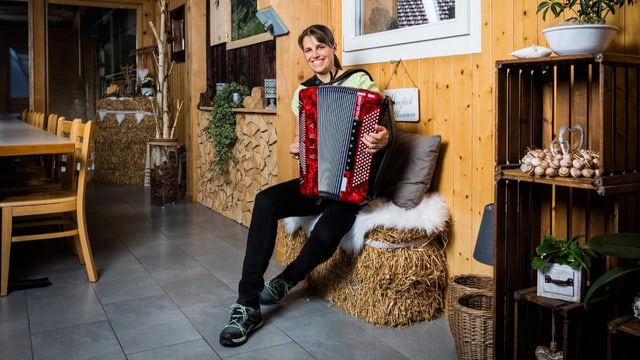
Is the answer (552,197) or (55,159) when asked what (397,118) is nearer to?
(552,197)

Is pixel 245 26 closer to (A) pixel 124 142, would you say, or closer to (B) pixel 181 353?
(A) pixel 124 142

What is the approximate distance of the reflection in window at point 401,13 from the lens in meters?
A: 2.78

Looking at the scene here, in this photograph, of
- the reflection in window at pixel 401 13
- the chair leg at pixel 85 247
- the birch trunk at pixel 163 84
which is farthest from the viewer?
the birch trunk at pixel 163 84

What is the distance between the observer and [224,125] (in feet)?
16.4

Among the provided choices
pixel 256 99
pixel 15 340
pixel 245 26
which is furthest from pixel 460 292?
pixel 245 26

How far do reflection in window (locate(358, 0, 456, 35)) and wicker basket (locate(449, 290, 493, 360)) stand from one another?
1.25 m

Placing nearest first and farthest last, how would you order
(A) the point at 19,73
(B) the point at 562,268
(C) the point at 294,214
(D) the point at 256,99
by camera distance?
(B) the point at 562,268 → (C) the point at 294,214 → (D) the point at 256,99 → (A) the point at 19,73

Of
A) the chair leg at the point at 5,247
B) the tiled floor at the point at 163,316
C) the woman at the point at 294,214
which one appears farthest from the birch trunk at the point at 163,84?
the woman at the point at 294,214

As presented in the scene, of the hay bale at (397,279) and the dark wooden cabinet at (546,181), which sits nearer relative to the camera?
the dark wooden cabinet at (546,181)

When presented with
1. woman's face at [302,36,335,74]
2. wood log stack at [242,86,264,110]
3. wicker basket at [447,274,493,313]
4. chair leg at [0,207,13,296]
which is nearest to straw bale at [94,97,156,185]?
wood log stack at [242,86,264,110]

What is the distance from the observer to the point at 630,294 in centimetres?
194

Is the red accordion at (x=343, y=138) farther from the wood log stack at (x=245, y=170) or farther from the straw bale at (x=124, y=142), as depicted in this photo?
the straw bale at (x=124, y=142)

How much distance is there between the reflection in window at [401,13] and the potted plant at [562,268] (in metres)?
1.17

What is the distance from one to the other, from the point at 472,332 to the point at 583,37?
1039mm
